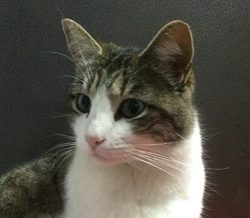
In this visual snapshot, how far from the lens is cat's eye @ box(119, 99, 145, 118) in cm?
107

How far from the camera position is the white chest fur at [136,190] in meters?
1.14

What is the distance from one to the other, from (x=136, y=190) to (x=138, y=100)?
221 mm

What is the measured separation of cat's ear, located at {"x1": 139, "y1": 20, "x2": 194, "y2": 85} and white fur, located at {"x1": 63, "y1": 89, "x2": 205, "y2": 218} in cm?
15

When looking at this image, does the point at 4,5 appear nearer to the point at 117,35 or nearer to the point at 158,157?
the point at 117,35

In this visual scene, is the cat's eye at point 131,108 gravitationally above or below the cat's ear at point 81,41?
below

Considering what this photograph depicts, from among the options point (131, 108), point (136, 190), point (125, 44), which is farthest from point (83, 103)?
point (125, 44)

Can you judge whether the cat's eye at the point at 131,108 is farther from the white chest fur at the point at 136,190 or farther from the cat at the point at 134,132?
the white chest fur at the point at 136,190

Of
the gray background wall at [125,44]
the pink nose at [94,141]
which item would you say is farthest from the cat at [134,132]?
the gray background wall at [125,44]

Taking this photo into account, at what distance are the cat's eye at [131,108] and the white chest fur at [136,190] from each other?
0.13 metres

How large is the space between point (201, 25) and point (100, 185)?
25.5 inches

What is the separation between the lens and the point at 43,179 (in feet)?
4.38

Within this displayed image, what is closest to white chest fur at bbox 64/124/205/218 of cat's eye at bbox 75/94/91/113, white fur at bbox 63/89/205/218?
white fur at bbox 63/89/205/218

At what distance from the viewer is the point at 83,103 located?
1149mm

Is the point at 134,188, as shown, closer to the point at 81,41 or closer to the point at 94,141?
the point at 94,141
